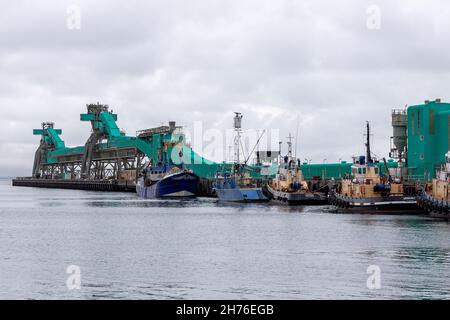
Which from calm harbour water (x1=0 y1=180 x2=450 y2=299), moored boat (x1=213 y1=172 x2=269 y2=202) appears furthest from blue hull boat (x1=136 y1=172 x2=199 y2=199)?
calm harbour water (x1=0 y1=180 x2=450 y2=299)

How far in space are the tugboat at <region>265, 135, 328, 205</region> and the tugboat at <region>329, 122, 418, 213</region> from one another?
15410 millimetres

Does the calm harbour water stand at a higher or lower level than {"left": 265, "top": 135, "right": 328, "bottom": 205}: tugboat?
lower

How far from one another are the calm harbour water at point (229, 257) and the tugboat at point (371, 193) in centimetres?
466

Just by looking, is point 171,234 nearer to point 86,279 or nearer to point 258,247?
point 258,247

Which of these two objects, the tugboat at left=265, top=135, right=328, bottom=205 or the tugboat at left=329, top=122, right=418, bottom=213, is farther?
the tugboat at left=265, top=135, right=328, bottom=205

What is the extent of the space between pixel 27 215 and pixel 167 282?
5860 cm

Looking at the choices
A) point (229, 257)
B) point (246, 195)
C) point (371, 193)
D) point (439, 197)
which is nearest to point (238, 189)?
point (246, 195)

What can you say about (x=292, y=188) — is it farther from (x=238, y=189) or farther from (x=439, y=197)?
(x=439, y=197)

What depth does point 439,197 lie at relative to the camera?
7325cm

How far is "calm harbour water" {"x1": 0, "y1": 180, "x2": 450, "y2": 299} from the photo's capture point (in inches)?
1378

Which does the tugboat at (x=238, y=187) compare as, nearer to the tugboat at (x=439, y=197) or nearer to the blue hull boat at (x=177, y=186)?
the blue hull boat at (x=177, y=186)

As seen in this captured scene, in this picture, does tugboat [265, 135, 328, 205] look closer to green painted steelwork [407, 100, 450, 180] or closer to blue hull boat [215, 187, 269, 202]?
blue hull boat [215, 187, 269, 202]

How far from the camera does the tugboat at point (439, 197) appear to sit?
235ft

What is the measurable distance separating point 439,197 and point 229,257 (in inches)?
1298
